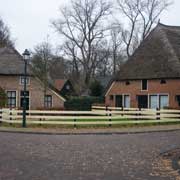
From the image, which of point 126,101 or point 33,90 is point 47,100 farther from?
point 126,101

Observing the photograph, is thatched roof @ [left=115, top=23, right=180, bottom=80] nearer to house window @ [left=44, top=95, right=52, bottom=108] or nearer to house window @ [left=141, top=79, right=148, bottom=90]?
house window @ [left=141, top=79, right=148, bottom=90]

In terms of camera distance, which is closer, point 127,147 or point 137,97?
point 127,147

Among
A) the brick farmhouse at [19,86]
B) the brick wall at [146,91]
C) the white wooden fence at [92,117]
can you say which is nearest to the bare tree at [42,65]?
the brick farmhouse at [19,86]

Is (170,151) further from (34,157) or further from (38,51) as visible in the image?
(38,51)

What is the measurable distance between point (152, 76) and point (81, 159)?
32.2 meters

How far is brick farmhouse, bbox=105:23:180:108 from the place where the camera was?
42438 millimetres

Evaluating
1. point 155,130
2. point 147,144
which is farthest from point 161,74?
point 147,144

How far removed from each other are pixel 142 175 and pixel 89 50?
53.0 metres

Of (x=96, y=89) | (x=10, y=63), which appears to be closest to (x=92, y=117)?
(x=10, y=63)

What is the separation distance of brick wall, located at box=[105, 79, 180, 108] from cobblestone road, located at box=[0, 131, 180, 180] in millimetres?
24402

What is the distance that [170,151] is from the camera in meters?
14.1

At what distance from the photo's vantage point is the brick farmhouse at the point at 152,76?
4244cm

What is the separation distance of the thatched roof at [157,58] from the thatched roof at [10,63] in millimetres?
10835

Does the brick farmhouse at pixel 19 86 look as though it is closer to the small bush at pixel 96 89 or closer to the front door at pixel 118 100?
the front door at pixel 118 100
